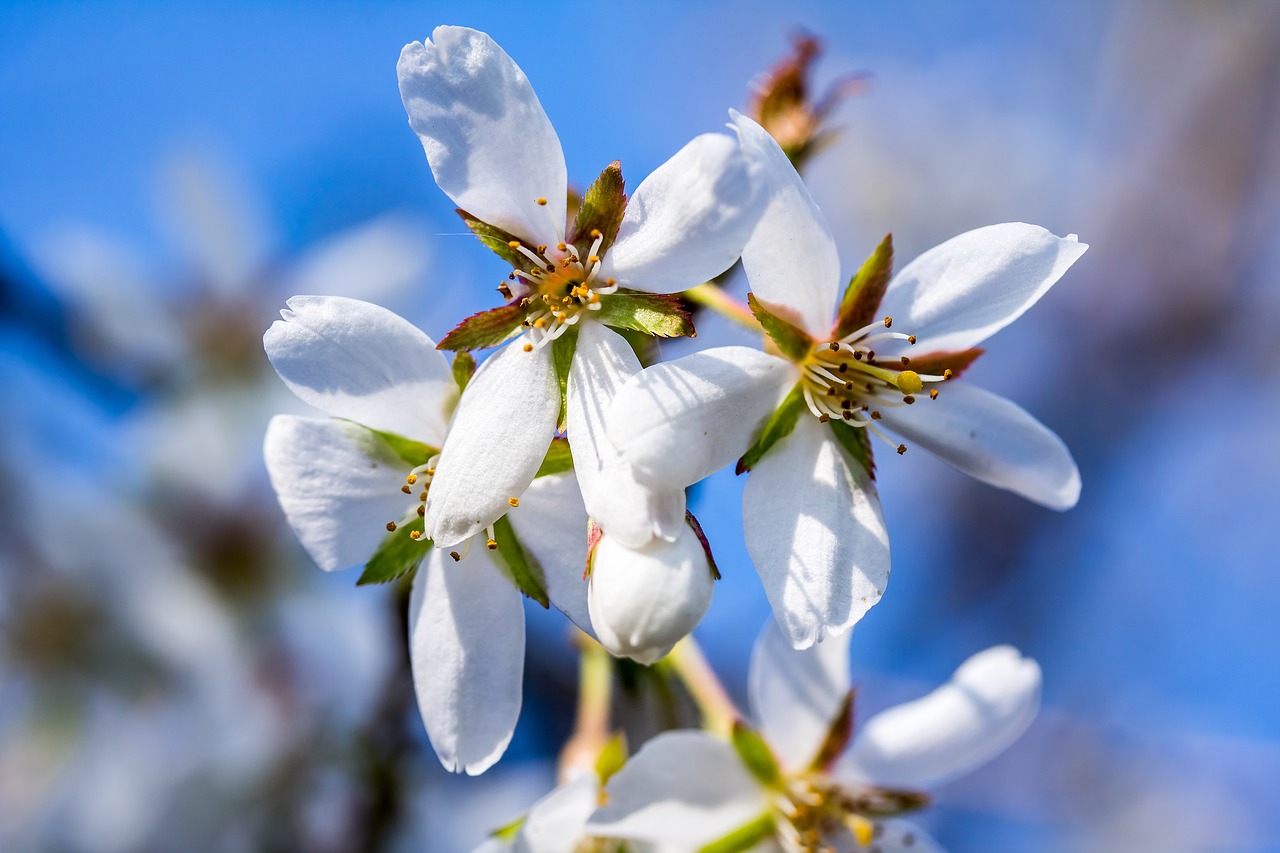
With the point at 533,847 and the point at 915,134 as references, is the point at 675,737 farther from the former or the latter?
the point at 915,134

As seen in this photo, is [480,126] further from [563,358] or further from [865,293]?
[865,293]

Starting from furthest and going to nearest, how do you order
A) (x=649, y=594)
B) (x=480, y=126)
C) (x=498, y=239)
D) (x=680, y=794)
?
(x=680, y=794), (x=498, y=239), (x=480, y=126), (x=649, y=594)

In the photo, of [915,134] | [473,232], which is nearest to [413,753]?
[473,232]

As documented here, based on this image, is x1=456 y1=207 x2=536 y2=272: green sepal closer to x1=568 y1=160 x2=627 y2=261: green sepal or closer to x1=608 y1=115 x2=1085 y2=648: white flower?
x1=568 y1=160 x2=627 y2=261: green sepal

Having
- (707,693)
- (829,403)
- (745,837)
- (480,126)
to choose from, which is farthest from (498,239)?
(745,837)

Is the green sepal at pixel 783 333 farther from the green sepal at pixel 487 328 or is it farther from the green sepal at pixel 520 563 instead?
the green sepal at pixel 520 563

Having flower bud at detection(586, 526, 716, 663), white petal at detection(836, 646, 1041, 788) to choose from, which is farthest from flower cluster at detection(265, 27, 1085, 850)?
white petal at detection(836, 646, 1041, 788)
